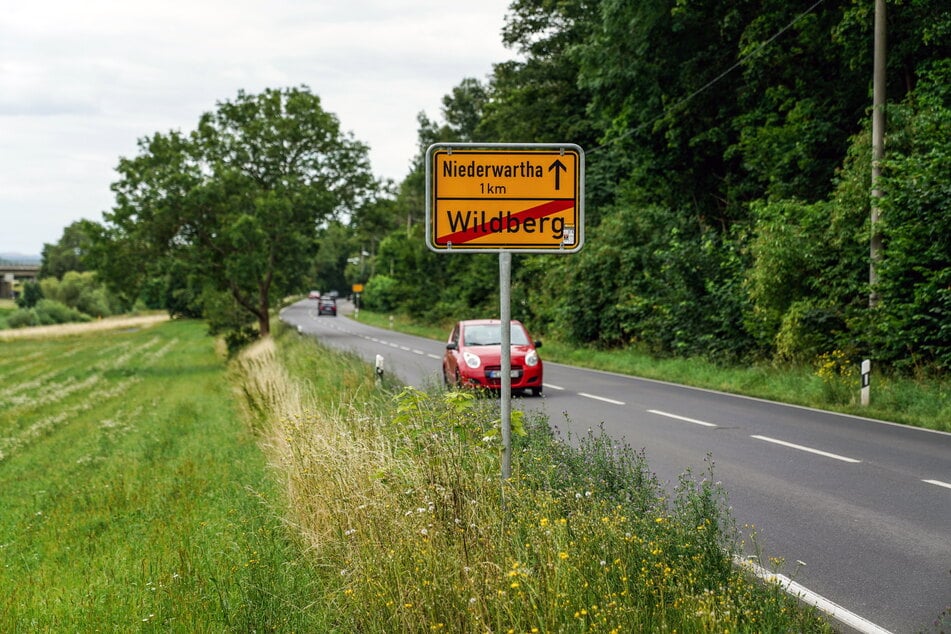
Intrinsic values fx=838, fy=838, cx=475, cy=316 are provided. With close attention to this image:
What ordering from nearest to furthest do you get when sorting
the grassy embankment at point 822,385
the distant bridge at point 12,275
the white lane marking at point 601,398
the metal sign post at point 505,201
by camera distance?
the metal sign post at point 505,201 < the grassy embankment at point 822,385 < the white lane marking at point 601,398 < the distant bridge at point 12,275

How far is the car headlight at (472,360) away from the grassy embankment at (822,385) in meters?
5.66

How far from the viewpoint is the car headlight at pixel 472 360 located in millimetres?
16625

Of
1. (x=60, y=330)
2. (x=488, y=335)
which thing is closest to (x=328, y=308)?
(x=60, y=330)

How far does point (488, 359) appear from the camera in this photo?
16.7 metres

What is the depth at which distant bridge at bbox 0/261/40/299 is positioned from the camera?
17162 centimetres

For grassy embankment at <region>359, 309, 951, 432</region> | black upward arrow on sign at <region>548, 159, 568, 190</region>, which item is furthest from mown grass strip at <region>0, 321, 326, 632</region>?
grassy embankment at <region>359, 309, 951, 432</region>

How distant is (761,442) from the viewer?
36.8 feet

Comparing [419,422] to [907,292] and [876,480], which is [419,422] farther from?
[907,292]

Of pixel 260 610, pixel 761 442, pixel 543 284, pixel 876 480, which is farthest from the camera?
pixel 543 284

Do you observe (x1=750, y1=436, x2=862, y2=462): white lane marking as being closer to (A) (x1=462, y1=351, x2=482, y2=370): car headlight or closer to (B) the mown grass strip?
(A) (x1=462, y1=351, x2=482, y2=370): car headlight

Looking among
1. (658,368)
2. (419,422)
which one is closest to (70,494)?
(419,422)

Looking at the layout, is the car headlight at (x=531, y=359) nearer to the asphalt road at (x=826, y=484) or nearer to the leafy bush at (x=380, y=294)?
the asphalt road at (x=826, y=484)

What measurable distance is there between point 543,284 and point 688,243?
12.7 meters

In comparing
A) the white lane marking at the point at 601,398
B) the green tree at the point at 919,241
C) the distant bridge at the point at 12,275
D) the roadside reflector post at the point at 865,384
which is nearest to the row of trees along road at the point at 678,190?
the green tree at the point at 919,241
